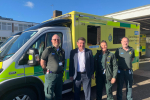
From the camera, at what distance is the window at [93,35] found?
12.9 ft

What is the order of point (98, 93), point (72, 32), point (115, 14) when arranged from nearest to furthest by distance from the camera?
point (98, 93) → point (72, 32) → point (115, 14)

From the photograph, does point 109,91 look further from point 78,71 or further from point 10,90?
point 10,90

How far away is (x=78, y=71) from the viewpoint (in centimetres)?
281

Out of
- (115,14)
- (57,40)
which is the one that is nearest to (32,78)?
(57,40)

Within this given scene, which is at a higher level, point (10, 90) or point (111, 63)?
point (111, 63)

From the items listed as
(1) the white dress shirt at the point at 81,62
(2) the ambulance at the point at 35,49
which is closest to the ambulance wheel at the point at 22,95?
(2) the ambulance at the point at 35,49

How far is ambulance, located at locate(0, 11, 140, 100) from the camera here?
8.20 feet

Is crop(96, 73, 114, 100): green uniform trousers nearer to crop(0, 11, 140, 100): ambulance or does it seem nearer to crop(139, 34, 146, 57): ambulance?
crop(0, 11, 140, 100): ambulance

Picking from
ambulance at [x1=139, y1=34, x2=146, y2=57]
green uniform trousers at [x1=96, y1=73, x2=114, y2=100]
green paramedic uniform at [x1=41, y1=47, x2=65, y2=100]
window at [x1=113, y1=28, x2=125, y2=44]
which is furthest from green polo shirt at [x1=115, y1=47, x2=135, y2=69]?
ambulance at [x1=139, y1=34, x2=146, y2=57]

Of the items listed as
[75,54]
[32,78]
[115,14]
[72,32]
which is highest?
[115,14]

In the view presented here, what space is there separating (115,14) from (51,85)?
10.5 meters

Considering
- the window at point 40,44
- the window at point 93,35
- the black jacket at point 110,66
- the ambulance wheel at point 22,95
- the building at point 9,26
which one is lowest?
the ambulance wheel at point 22,95

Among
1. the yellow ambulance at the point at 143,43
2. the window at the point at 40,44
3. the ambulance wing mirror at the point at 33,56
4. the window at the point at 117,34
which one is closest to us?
the ambulance wing mirror at the point at 33,56

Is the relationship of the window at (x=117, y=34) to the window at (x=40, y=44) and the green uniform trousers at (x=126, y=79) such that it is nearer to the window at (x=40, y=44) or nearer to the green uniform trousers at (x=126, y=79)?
the green uniform trousers at (x=126, y=79)
